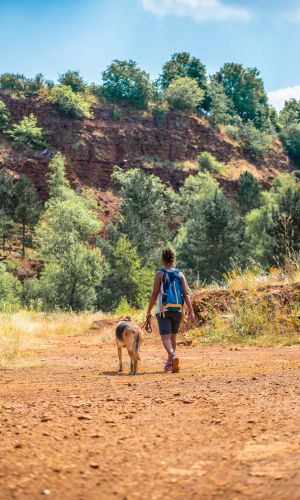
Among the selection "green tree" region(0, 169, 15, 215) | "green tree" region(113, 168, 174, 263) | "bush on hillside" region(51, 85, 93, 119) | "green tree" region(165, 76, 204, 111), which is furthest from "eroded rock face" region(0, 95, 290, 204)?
"green tree" region(113, 168, 174, 263)

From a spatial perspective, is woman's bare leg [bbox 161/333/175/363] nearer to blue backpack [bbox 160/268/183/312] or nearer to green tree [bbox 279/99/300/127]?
blue backpack [bbox 160/268/183/312]

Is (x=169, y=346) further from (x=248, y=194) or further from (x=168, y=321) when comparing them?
(x=248, y=194)

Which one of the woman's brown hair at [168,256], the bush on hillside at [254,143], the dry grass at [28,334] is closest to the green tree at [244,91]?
the bush on hillside at [254,143]

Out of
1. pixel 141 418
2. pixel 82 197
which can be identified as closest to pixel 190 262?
pixel 82 197

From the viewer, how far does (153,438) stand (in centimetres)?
384

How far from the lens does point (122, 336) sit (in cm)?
895

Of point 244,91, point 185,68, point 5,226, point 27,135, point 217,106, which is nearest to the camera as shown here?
point 5,226

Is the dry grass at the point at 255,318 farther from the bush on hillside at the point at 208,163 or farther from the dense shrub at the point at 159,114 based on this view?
the dense shrub at the point at 159,114

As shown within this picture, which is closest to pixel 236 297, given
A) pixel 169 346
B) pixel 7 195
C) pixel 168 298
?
pixel 168 298

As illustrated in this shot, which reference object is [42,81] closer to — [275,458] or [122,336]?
[122,336]

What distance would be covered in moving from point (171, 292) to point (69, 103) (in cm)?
7424

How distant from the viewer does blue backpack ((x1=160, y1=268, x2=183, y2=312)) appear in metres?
8.80

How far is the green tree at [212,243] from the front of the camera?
45125 mm

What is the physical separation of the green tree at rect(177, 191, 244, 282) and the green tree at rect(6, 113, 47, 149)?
3594cm
